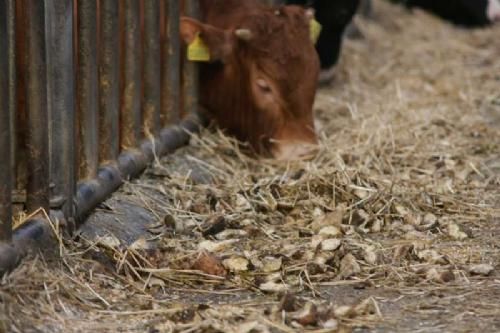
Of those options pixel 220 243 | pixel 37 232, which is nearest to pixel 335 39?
pixel 220 243

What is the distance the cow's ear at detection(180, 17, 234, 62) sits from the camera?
5.95m

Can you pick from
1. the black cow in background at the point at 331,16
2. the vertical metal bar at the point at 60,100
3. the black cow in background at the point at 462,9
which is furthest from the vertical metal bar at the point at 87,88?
the black cow in background at the point at 462,9

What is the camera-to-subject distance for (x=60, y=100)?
3920 millimetres

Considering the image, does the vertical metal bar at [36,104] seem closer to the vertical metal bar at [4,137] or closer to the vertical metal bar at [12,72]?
the vertical metal bar at [12,72]

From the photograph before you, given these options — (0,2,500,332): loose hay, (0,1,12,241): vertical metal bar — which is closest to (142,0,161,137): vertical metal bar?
(0,2,500,332): loose hay

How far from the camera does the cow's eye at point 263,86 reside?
6062 mm

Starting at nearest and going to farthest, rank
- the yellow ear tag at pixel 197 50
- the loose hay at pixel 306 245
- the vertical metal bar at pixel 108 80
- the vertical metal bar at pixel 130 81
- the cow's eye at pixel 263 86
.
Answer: the loose hay at pixel 306 245 → the vertical metal bar at pixel 108 80 → the vertical metal bar at pixel 130 81 → the yellow ear tag at pixel 197 50 → the cow's eye at pixel 263 86

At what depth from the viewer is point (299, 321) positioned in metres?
3.33

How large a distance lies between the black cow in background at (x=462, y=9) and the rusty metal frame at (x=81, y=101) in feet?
8.06

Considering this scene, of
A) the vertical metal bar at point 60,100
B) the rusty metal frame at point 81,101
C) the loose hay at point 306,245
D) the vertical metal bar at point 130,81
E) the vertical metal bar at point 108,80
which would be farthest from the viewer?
the vertical metal bar at point 130,81

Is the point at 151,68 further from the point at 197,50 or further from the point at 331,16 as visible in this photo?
the point at 331,16

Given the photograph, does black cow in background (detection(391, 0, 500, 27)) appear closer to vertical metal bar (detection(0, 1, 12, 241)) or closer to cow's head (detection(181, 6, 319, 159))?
cow's head (detection(181, 6, 319, 159))

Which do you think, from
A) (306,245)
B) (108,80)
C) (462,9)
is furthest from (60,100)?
(462,9)

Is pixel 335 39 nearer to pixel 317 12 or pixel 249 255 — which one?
pixel 317 12
